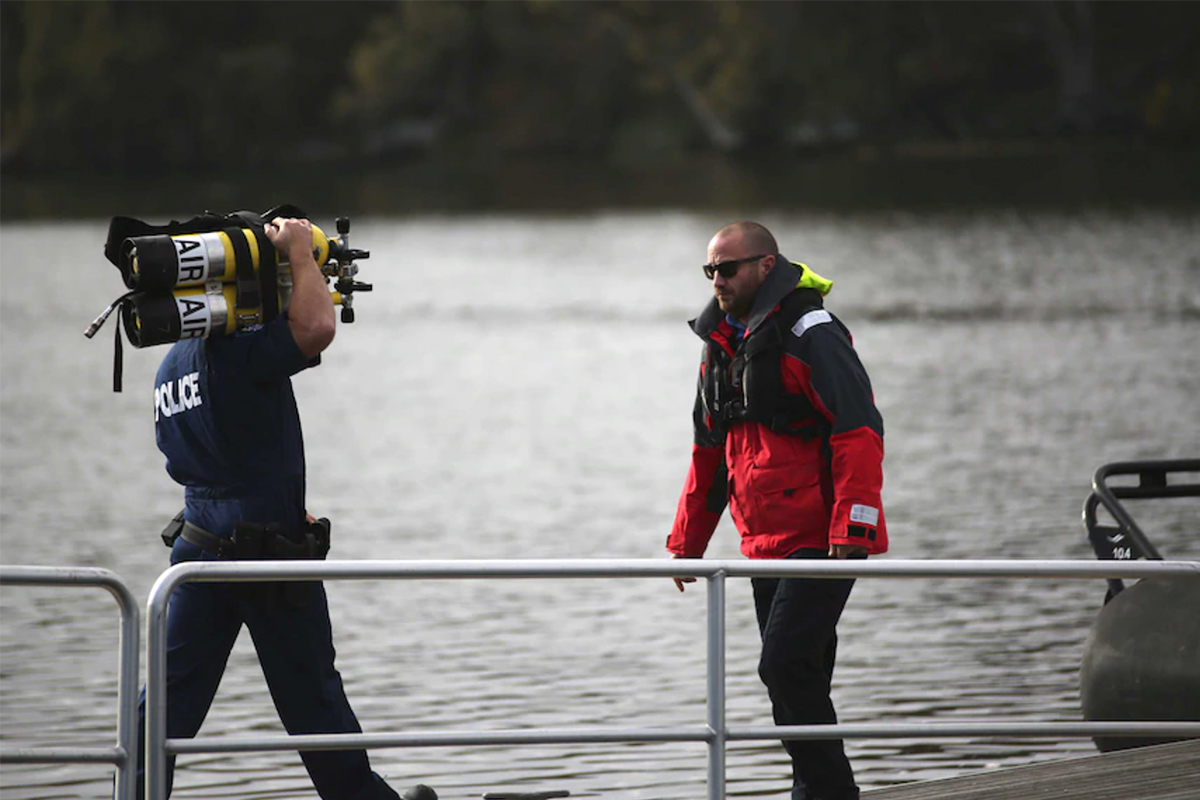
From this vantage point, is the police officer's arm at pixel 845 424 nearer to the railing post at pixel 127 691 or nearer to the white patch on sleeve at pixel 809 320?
the white patch on sleeve at pixel 809 320

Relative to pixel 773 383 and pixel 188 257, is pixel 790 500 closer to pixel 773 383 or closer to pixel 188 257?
pixel 773 383

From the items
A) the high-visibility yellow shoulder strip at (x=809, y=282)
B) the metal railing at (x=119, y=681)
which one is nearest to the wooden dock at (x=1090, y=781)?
the high-visibility yellow shoulder strip at (x=809, y=282)

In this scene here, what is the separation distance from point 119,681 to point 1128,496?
4.30 m

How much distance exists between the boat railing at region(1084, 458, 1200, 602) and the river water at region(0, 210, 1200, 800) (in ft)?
4.64

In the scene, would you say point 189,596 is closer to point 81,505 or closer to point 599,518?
point 599,518

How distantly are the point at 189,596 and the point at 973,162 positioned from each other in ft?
280

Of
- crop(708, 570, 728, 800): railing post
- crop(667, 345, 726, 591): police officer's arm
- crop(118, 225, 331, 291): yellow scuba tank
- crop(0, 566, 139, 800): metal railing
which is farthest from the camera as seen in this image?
crop(667, 345, 726, 591): police officer's arm

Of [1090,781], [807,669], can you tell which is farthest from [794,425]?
[1090,781]

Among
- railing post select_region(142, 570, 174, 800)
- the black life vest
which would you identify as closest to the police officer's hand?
railing post select_region(142, 570, 174, 800)

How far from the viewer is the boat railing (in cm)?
711

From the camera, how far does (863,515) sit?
5.14 metres

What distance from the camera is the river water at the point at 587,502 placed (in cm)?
980

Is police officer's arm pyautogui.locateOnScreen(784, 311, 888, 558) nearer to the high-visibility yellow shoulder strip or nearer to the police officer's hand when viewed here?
the high-visibility yellow shoulder strip

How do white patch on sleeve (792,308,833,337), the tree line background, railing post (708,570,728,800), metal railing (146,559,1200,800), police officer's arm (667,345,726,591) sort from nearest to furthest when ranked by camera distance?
metal railing (146,559,1200,800)
railing post (708,570,728,800)
white patch on sleeve (792,308,833,337)
police officer's arm (667,345,726,591)
the tree line background
